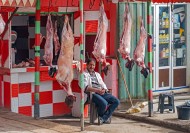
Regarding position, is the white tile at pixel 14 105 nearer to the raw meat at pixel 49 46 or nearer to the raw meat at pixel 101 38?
the raw meat at pixel 49 46

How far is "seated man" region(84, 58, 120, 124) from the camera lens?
34.0 ft

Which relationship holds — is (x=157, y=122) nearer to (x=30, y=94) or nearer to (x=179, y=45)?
(x=30, y=94)

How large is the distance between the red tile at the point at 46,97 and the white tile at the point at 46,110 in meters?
0.09

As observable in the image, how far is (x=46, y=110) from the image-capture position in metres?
11.0

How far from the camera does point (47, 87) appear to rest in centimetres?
1090

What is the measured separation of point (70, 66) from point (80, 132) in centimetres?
111

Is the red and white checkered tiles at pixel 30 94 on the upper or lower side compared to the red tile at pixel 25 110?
upper

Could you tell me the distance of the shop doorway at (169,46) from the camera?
1388cm

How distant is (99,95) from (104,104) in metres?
0.21

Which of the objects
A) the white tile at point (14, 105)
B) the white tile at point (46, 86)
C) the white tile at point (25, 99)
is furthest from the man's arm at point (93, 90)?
the white tile at point (14, 105)

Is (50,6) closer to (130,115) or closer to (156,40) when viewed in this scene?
(130,115)

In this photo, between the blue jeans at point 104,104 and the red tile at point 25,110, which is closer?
the blue jeans at point 104,104

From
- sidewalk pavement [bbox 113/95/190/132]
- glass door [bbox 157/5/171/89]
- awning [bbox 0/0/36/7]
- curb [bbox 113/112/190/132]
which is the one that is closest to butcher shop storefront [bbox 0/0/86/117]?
awning [bbox 0/0/36/7]

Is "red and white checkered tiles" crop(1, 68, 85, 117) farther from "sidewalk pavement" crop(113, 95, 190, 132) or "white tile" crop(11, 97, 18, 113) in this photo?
"sidewalk pavement" crop(113, 95, 190, 132)
